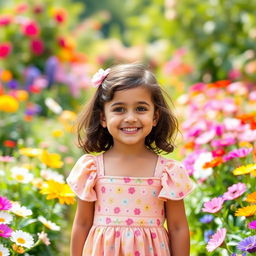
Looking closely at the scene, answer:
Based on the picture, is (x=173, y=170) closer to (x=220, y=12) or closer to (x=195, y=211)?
(x=195, y=211)

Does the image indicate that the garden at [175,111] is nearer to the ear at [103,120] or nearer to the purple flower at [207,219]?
the purple flower at [207,219]

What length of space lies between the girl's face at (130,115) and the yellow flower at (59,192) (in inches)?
25.0

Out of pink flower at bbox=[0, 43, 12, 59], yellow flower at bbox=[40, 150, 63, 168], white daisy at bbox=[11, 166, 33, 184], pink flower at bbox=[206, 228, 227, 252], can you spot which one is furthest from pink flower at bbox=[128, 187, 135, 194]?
pink flower at bbox=[0, 43, 12, 59]

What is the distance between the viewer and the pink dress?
246 cm

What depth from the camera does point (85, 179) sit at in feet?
8.46

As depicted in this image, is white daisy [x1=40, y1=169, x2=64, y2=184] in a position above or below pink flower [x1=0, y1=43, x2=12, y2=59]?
below

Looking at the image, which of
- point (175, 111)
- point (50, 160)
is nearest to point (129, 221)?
point (50, 160)

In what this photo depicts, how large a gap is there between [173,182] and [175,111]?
1664 mm

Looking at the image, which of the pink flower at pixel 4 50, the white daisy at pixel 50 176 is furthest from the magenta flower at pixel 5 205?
the pink flower at pixel 4 50

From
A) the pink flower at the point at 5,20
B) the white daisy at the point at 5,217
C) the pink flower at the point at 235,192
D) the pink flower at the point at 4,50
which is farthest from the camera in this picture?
the pink flower at the point at 5,20

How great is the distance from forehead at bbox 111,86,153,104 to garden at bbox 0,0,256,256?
0.41 meters

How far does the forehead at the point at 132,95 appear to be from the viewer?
8.17 ft

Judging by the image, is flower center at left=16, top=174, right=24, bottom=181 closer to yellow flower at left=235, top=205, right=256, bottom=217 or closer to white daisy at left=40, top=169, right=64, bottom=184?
white daisy at left=40, top=169, right=64, bottom=184

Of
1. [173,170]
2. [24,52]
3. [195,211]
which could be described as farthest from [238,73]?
[173,170]
